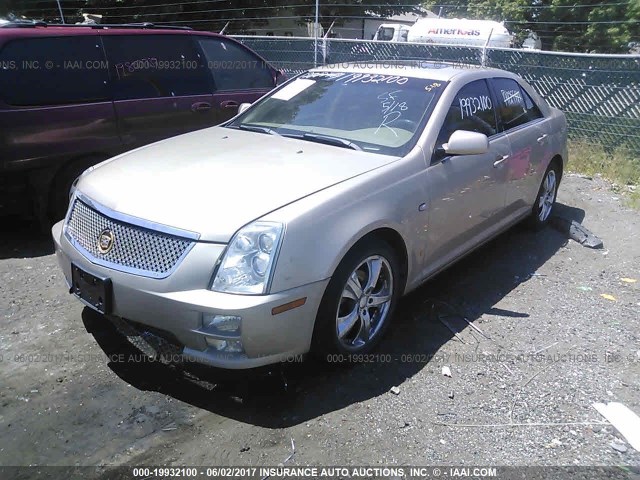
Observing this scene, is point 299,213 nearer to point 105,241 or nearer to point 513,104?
point 105,241

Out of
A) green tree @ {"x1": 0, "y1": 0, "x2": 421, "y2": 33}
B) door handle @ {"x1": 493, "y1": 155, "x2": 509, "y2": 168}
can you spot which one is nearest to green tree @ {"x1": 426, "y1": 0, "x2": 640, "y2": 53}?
green tree @ {"x1": 0, "y1": 0, "x2": 421, "y2": 33}

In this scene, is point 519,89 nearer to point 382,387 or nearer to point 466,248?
point 466,248

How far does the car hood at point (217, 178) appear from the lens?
270cm

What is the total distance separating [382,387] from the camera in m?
3.07

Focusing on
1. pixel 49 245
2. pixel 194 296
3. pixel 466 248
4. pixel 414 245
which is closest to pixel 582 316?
pixel 466 248

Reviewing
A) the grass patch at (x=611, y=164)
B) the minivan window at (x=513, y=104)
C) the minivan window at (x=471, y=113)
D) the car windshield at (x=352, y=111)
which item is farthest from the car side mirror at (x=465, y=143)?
the grass patch at (x=611, y=164)

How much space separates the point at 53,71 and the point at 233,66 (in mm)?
2105

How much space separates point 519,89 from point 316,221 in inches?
124

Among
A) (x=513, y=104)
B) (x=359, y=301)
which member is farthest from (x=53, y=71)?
(x=513, y=104)

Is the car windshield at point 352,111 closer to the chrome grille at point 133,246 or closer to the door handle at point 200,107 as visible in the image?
the chrome grille at point 133,246

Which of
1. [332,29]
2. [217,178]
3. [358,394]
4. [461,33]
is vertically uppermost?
[217,178]

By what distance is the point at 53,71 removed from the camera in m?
4.81

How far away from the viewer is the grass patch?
24.0ft

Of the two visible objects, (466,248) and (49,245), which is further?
(49,245)
